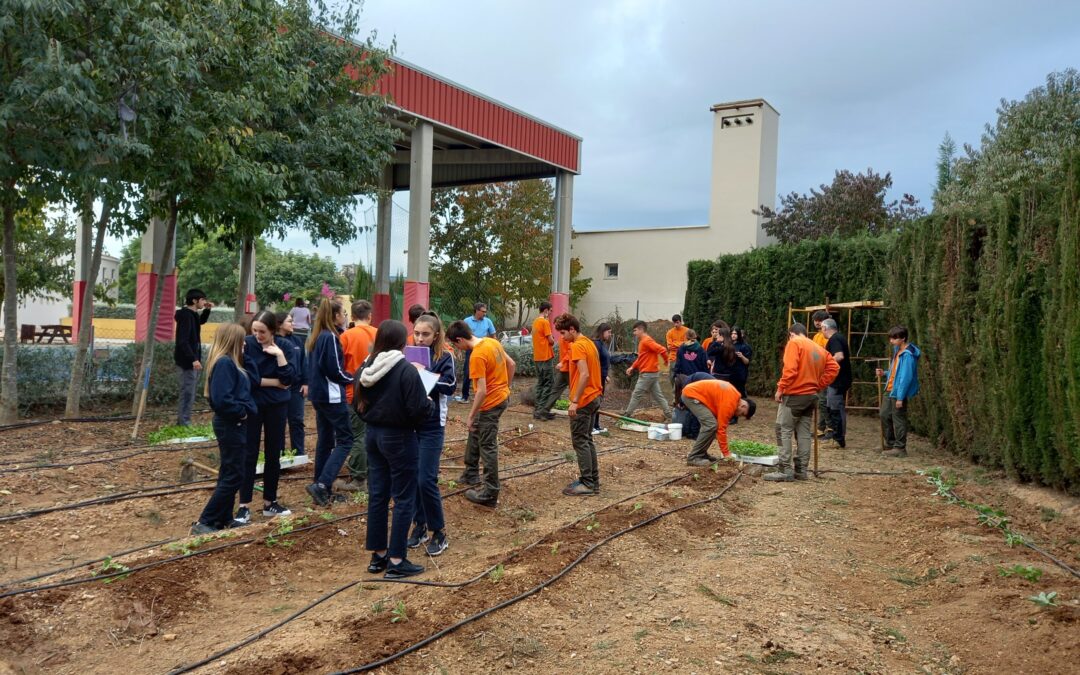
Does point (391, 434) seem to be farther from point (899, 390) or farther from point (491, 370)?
point (899, 390)

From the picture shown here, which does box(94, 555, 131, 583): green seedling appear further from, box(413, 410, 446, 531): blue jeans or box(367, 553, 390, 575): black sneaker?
box(413, 410, 446, 531): blue jeans

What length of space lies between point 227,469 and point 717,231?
28724 mm

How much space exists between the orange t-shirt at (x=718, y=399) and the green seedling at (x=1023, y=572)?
12.8ft

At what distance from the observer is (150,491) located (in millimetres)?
7059

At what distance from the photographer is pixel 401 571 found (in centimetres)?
519

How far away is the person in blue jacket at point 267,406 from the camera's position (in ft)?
20.6

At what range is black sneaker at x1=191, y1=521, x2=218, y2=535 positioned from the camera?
19.4ft

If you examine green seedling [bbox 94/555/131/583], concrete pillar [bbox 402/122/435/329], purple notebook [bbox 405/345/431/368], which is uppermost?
concrete pillar [bbox 402/122/435/329]

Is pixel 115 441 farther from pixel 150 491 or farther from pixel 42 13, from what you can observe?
pixel 42 13

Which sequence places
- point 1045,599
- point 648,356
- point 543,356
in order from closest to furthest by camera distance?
point 1045,599 → point 648,356 → point 543,356

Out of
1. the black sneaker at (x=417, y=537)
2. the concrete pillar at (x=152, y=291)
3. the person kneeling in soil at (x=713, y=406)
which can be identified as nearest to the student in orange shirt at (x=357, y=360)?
the black sneaker at (x=417, y=537)

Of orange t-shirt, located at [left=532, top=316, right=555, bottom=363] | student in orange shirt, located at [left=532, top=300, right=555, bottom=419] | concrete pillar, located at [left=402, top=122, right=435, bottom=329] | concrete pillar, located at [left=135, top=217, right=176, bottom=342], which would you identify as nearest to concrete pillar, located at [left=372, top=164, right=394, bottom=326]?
concrete pillar, located at [left=402, top=122, right=435, bottom=329]

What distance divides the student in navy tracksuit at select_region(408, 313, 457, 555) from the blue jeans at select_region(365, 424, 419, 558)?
1.52 ft

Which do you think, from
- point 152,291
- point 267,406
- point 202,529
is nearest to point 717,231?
point 152,291
